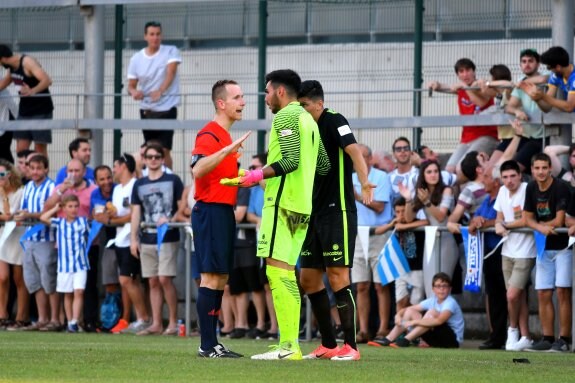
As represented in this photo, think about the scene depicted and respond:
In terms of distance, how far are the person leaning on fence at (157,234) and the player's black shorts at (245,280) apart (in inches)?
34.9

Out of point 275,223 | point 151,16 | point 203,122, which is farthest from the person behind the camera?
point 151,16

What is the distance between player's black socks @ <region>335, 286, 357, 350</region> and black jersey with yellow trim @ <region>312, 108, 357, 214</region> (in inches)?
27.2

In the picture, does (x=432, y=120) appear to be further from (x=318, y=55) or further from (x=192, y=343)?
(x=192, y=343)

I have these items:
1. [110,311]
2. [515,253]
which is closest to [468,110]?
[515,253]

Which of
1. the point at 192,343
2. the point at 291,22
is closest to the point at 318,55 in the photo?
the point at 291,22

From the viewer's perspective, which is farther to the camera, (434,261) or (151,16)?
(151,16)

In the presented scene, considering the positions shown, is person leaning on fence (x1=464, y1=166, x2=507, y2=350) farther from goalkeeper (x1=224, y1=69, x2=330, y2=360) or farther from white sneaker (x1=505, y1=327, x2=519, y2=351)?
goalkeeper (x1=224, y1=69, x2=330, y2=360)

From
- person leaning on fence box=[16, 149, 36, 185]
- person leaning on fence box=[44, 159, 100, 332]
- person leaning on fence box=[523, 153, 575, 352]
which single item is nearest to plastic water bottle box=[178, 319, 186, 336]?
person leaning on fence box=[44, 159, 100, 332]

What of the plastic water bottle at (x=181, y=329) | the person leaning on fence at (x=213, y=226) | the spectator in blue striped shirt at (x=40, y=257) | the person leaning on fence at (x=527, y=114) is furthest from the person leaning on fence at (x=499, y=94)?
the spectator in blue striped shirt at (x=40, y=257)

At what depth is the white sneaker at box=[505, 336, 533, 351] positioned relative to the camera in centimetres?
1424

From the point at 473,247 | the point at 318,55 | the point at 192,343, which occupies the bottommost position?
the point at 192,343

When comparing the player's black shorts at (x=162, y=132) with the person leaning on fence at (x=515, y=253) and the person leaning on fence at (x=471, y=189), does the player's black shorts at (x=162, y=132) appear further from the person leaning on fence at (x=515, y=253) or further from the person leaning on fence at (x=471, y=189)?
the person leaning on fence at (x=515, y=253)

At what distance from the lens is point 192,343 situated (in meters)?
13.8

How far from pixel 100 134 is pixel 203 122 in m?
2.17
